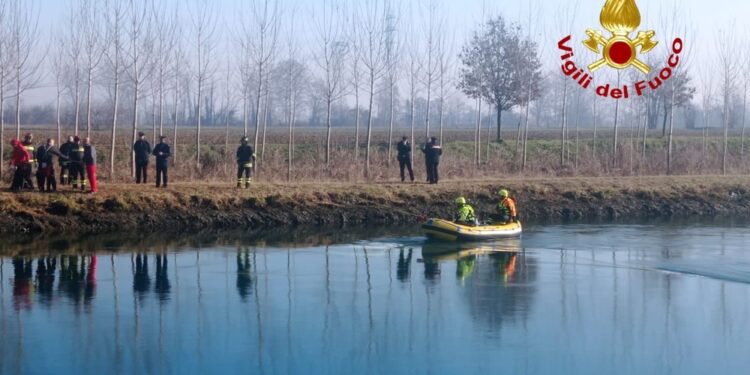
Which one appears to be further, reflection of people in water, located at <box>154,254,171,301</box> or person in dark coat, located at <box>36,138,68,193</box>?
person in dark coat, located at <box>36,138,68,193</box>

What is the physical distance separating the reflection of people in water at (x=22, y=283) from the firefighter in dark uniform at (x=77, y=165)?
5.44 m

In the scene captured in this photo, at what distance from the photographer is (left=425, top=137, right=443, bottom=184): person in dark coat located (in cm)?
3180

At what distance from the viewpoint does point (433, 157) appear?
3216 centimetres

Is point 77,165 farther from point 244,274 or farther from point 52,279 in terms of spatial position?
point 244,274

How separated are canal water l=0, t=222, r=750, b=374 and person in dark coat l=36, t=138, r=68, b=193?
2782mm

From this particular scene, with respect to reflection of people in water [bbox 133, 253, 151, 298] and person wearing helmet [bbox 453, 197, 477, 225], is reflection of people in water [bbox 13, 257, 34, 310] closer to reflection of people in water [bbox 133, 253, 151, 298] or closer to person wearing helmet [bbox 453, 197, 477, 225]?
reflection of people in water [bbox 133, 253, 151, 298]

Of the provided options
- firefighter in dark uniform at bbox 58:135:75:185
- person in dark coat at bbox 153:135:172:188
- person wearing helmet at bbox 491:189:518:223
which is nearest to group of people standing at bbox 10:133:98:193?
firefighter in dark uniform at bbox 58:135:75:185

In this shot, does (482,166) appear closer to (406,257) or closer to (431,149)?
(431,149)

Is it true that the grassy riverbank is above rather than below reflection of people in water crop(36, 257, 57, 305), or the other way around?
above

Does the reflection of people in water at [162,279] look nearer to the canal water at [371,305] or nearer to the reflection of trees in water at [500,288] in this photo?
the canal water at [371,305]

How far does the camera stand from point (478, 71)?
151 feet

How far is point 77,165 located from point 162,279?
350 inches

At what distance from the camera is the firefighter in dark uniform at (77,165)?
27734mm

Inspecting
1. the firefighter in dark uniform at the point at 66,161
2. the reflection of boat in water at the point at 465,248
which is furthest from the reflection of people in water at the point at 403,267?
the firefighter in dark uniform at the point at 66,161
